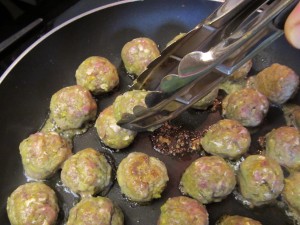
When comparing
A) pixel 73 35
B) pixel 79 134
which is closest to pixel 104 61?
pixel 73 35

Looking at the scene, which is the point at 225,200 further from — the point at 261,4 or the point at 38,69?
the point at 38,69

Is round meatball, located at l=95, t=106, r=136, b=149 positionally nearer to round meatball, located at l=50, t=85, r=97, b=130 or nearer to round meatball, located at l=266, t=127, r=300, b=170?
round meatball, located at l=50, t=85, r=97, b=130

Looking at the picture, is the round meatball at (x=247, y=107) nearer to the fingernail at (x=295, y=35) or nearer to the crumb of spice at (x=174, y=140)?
the crumb of spice at (x=174, y=140)

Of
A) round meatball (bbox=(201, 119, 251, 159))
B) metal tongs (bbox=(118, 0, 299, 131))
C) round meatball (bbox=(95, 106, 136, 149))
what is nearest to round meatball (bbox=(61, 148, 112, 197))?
round meatball (bbox=(95, 106, 136, 149))

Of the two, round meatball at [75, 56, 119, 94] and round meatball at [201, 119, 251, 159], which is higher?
round meatball at [75, 56, 119, 94]

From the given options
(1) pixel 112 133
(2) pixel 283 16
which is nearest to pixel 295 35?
(2) pixel 283 16

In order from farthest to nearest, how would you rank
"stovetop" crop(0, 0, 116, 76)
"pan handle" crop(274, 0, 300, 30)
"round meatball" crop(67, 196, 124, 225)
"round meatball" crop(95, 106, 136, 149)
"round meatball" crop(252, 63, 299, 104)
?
"stovetop" crop(0, 0, 116, 76)
"round meatball" crop(252, 63, 299, 104)
"round meatball" crop(95, 106, 136, 149)
"round meatball" crop(67, 196, 124, 225)
"pan handle" crop(274, 0, 300, 30)

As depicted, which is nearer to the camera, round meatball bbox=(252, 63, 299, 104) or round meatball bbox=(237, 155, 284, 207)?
round meatball bbox=(237, 155, 284, 207)

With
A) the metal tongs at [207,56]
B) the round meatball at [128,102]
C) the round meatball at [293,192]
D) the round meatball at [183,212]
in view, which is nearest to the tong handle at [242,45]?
the metal tongs at [207,56]

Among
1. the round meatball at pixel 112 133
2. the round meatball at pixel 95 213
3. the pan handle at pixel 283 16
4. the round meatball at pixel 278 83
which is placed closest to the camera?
the pan handle at pixel 283 16
